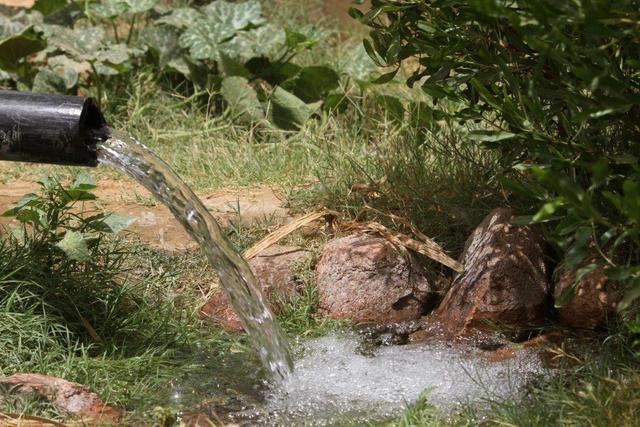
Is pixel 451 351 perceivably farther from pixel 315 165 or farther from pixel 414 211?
pixel 315 165

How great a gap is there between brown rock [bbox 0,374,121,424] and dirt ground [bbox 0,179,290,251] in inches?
46.4

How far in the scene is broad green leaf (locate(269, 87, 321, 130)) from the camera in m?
5.78

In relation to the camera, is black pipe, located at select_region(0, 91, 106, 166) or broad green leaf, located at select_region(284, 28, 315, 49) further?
broad green leaf, located at select_region(284, 28, 315, 49)

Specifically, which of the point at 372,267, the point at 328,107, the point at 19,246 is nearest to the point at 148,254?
the point at 19,246

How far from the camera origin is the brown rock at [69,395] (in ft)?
10.8

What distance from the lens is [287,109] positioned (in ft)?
19.1

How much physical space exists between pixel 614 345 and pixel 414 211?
1.08 metres

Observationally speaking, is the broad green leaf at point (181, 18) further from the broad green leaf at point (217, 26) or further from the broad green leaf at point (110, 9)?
the broad green leaf at point (110, 9)

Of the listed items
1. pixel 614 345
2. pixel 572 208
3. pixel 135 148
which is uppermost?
pixel 572 208

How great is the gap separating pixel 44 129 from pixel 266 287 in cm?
105

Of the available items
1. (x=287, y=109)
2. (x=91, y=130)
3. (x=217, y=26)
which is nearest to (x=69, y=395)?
(x=91, y=130)

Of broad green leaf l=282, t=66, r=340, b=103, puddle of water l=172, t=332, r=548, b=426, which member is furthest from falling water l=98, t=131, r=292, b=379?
broad green leaf l=282, t=66, r=340, b=103

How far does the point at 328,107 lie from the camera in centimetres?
583

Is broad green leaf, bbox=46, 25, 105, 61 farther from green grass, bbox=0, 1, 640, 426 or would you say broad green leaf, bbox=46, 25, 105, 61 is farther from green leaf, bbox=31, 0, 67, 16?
green grass, bbox=0, 1, 640, 426
